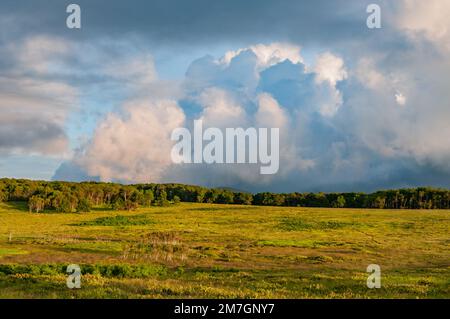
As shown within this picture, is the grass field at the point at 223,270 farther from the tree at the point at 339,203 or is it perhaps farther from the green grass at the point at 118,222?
the tree at the point at 339,203

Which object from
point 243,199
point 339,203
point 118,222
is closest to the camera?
point 118,222

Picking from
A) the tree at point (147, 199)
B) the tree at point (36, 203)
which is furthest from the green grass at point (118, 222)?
the tree at point (147, 199)

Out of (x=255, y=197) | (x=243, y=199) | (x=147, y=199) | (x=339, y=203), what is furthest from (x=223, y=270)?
(x=255, y=197)

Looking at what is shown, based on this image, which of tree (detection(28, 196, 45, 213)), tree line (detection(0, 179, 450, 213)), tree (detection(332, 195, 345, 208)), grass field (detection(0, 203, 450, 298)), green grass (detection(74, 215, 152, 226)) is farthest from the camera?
tree (detection(332, 195, 345, 208))

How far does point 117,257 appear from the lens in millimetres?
40406

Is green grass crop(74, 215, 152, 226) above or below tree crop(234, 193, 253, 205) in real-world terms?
below

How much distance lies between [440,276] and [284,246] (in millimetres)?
24442

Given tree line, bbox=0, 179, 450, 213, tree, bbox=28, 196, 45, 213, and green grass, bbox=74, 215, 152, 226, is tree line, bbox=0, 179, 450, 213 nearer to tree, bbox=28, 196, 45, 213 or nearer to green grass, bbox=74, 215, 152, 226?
tree, bbox=28, 196, 45, 213

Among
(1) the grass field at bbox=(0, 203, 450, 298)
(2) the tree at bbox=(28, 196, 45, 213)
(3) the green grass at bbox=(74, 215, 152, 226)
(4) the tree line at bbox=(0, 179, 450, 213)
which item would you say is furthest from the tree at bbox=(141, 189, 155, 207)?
(1) the grass field at bbox=(0, 203, 450, 298)

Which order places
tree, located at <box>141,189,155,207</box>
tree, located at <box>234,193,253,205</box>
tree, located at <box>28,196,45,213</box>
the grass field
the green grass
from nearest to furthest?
the grass field → the green grass → tree, located at <box>28,196,45,213</box> → tree, located at <box>141,189,155,207</box> → tree, located at <box>234,193,253,205</box>

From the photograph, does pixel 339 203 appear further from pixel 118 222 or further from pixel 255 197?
pixel 118 222
